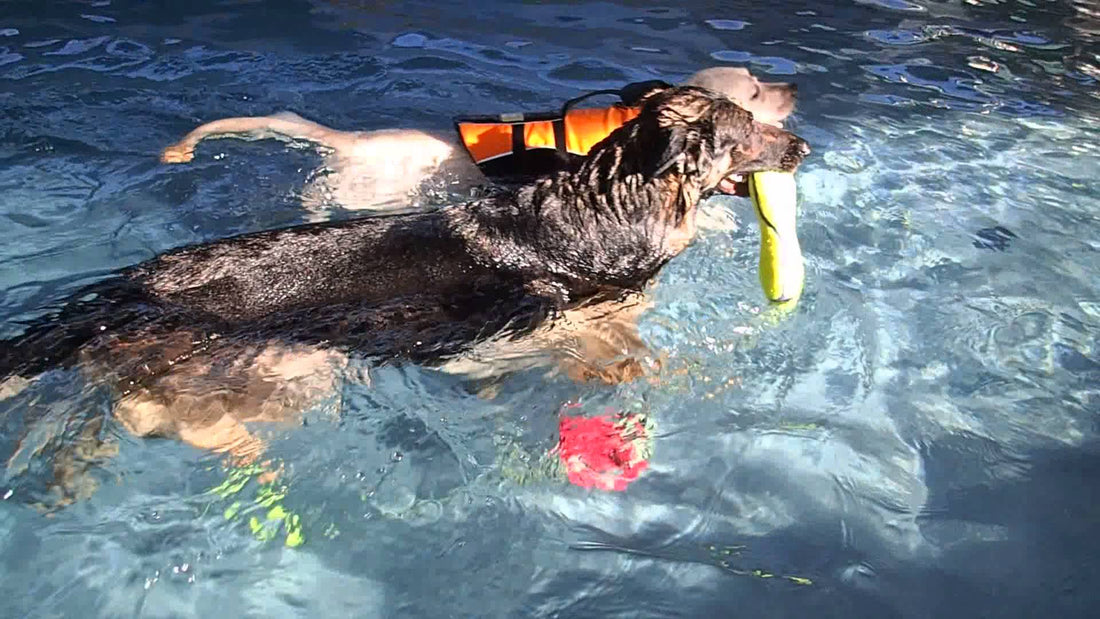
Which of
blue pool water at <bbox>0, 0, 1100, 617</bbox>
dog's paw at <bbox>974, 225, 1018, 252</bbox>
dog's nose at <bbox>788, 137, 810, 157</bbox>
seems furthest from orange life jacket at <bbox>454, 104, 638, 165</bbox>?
dog's paw at <bbox>974, 225, 1018, 252</bbox>

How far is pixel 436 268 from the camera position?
470cm

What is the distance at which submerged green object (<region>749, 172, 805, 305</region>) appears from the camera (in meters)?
4.79

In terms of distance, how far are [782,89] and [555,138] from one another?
1740mm

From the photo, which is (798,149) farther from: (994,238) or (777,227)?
(994,238)

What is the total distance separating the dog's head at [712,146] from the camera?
474 centimetres

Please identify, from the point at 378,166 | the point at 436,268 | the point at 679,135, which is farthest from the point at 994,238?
the point at 378,166

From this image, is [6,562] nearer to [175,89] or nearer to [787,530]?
[787,530]

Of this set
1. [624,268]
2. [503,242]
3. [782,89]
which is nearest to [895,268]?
[782,89]

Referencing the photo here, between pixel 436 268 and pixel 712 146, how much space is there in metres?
1.62

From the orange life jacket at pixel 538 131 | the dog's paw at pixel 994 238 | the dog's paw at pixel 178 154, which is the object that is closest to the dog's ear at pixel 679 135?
the orange life jacket at pixel 538 131

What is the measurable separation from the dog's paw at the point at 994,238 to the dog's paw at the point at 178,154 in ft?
20.5

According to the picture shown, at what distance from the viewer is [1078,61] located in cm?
1082

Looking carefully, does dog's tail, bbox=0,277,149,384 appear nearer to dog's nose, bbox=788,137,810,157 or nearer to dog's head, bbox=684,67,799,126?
dog's nose, bbox=788,137,810,157

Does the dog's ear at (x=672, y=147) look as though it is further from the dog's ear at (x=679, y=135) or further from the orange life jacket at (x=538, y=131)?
the orange life jacket at (x=538, y=131)
